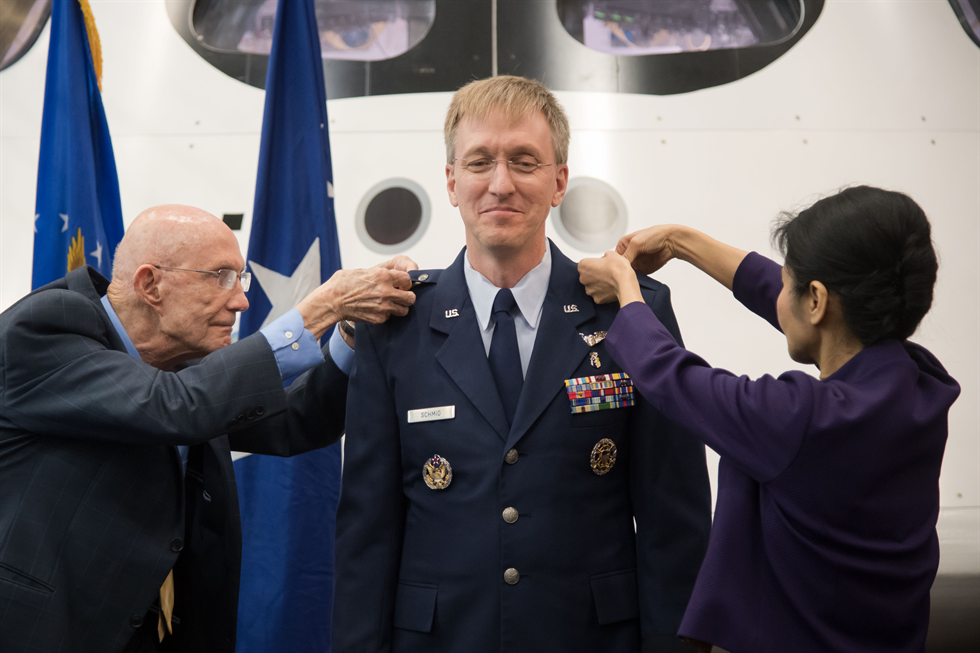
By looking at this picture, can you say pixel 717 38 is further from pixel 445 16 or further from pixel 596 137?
pixel 445 16

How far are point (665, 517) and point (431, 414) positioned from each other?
0.51 m

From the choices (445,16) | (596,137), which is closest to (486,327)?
(596,137)

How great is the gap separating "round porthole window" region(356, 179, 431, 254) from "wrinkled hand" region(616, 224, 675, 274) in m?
1.62

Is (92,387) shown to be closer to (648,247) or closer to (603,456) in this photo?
(603,456)

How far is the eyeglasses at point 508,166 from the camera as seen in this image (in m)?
1.53

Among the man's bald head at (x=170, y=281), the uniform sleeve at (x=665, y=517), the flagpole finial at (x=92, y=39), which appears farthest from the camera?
the flagpole finial at (x=92, y=39)

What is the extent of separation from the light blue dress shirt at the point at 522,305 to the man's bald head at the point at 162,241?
2.70 ft

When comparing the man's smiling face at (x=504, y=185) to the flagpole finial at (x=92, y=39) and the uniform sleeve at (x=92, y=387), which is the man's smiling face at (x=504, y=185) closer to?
the uniform sleeve at (x=92, y=387)

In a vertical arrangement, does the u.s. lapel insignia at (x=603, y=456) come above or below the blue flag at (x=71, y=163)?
below

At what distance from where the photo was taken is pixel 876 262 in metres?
1.20

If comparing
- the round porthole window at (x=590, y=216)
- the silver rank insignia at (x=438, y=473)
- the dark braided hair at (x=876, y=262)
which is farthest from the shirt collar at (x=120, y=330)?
the round porthole window at (x=590, y=216)

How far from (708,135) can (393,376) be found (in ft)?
7.85

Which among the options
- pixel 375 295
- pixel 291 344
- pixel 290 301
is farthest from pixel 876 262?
pixel 290 301

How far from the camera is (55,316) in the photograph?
5.36 ft
